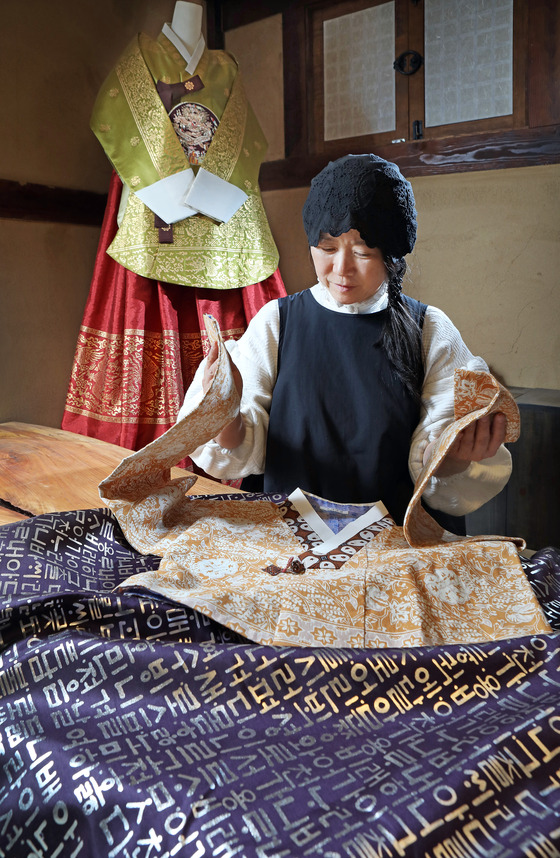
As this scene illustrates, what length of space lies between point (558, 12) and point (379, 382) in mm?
1668

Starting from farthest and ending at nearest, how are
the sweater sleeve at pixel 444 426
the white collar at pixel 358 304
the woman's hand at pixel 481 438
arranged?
the white collar at pixel 358 304, the sweater sleeve at pixel 444 426, the woman's hand at pixel 481 438

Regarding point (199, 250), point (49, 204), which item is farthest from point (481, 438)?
point (49, 204)

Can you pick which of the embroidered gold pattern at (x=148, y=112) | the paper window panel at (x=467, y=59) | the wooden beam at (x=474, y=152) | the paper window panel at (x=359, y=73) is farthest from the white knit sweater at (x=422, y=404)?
the paper window panel at (x=359, y=73)

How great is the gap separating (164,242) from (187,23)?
27.6 inches

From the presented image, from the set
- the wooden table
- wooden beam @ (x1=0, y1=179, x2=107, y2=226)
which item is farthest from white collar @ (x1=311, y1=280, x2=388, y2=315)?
wooden beam @ (x1=0, y1=179, x2=107, y2=226)

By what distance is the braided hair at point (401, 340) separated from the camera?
1.33 m

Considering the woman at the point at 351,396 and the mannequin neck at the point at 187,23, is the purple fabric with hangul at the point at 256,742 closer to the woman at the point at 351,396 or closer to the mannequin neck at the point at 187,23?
the woman at the point at 351,396

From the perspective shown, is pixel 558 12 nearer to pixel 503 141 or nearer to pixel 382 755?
pixel 503 141

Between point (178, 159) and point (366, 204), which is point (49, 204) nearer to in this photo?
point (178, 159)

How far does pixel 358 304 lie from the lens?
54.0 inches

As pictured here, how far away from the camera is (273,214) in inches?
121

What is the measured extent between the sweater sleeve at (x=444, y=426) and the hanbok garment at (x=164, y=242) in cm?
117

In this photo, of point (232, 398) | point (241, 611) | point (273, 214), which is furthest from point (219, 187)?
point (241, 611)

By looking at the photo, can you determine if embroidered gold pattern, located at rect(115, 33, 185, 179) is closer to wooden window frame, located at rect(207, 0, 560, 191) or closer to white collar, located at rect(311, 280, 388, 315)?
wooden window frame, located at rect(207, 0, 560, 191)
